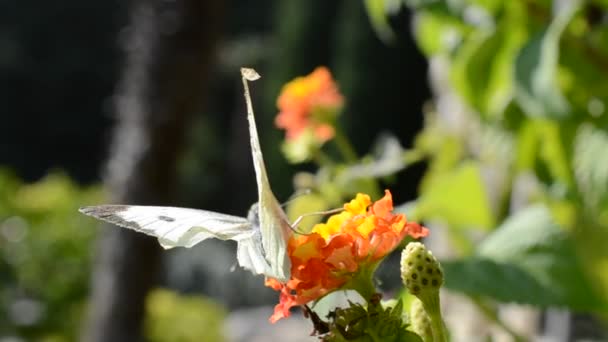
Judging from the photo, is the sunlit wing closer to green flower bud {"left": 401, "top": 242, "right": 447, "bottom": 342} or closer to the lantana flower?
green flower bud {"left": 401, "top": 242, "right": 447, "bottom": 342}

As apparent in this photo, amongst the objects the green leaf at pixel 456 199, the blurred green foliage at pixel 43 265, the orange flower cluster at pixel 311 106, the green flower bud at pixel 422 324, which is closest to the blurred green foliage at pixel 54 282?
the blurred green foliage at pixel 43 265

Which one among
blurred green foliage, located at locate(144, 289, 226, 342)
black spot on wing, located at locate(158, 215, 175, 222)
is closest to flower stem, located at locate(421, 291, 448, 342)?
black spot on wing, located at locate(158, 215, 175, 222)

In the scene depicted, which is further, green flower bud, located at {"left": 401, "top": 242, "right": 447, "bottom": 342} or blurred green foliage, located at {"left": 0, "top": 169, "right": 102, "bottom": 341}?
blurred green foliage, located at {"left": 0, "top": 169, "right": 102, "bottom": 341}

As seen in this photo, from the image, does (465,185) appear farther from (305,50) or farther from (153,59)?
(305,50)

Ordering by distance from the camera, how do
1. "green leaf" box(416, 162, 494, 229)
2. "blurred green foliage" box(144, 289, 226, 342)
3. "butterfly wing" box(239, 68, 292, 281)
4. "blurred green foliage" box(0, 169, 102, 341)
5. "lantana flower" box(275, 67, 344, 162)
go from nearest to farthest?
"butterfly wing" box(239, 68, 292, 281) → "green leaf" box(416, 162, 494, 229) → "lantana flower" box(275, 67, 344, 162) → "blurred green foliage" box(144, 289, 226, 342) → "blurred green foliage" box(0, 169, 102, 341)

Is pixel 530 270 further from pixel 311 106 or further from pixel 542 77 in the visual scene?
pixel 311 106

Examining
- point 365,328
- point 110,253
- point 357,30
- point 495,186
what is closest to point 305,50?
point 357,30

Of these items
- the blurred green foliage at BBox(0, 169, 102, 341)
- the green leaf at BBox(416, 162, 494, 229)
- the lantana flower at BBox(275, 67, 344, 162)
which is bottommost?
the green leaf at BBox(416, 162, 494, 229)

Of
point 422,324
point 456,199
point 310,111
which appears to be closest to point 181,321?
point 310,111

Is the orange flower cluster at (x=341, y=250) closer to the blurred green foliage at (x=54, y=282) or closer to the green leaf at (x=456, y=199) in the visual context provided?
Result: the green leaf at (x=456, y=199)

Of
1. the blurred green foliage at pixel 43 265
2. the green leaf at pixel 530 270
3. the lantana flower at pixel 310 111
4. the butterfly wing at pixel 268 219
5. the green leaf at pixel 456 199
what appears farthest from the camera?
the blurred green foliage at pixel 43 265
